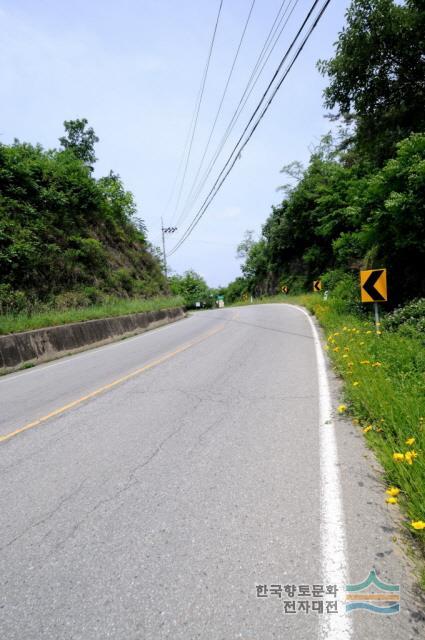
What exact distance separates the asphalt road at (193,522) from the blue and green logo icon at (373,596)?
0.04m

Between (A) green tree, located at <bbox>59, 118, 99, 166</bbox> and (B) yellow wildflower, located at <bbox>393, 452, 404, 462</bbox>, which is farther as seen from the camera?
(A) green tree, located at <bbox>59, 118, 99, 166</bbox>

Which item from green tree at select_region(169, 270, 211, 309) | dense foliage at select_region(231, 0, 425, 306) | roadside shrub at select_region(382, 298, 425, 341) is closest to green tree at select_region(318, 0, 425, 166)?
dense foliage at select_region(231, 0, 425, 306)

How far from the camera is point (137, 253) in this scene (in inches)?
1038

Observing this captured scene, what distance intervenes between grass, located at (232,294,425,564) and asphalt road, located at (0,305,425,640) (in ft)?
0.58

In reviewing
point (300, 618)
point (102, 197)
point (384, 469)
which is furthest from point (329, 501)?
point (102, 197)

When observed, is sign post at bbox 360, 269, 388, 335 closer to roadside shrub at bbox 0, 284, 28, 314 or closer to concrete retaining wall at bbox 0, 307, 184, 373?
concrete retaining wall at bbox 0, 307, 184, 373

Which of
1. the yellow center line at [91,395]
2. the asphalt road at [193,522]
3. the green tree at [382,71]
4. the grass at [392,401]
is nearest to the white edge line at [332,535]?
the asphalt road at [193,522]

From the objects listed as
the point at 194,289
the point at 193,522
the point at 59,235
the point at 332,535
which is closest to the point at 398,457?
the point at 332,535

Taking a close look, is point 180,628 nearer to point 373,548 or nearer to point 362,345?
point 373,548

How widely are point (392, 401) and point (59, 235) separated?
17533 mm

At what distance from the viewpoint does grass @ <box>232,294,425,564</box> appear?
2633mm

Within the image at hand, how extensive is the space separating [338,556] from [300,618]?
0.47m

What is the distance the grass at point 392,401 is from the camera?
104 inches

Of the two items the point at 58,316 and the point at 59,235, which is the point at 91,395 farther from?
the point at 59,235
